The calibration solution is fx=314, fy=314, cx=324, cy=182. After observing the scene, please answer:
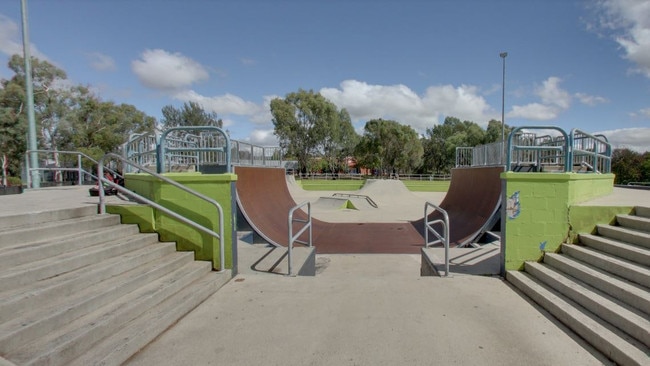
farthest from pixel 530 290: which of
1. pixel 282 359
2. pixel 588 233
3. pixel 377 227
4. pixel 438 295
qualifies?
pixel 377 227

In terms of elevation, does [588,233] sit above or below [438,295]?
above

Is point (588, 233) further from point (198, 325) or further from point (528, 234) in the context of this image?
point (198, 325)

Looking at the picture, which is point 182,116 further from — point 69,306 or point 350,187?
point 69,306

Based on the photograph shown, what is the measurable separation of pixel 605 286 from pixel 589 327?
76 centimetres

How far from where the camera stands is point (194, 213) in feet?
15.0

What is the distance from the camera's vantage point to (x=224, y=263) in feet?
14.8

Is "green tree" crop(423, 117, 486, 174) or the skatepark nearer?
the skatepark

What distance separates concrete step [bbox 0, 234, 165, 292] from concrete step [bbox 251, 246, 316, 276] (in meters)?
1.81

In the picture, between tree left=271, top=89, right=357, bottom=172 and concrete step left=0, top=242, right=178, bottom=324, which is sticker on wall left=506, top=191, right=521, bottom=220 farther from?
tree left=271, top=89, right=357, bottom=172

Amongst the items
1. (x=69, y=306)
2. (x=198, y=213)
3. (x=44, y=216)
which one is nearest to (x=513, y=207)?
(x=198, y=213)

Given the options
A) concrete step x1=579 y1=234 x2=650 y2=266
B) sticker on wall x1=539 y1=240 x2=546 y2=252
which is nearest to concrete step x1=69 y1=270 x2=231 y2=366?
sticker on wall x1=539 y1=240 x2=546 y2=252

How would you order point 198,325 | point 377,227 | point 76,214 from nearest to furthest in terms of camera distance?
1. point 198,325
2. point 76,214
3. point 377,227

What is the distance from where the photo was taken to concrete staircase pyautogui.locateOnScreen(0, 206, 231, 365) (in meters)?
2.35

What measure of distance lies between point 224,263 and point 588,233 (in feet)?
17.1
